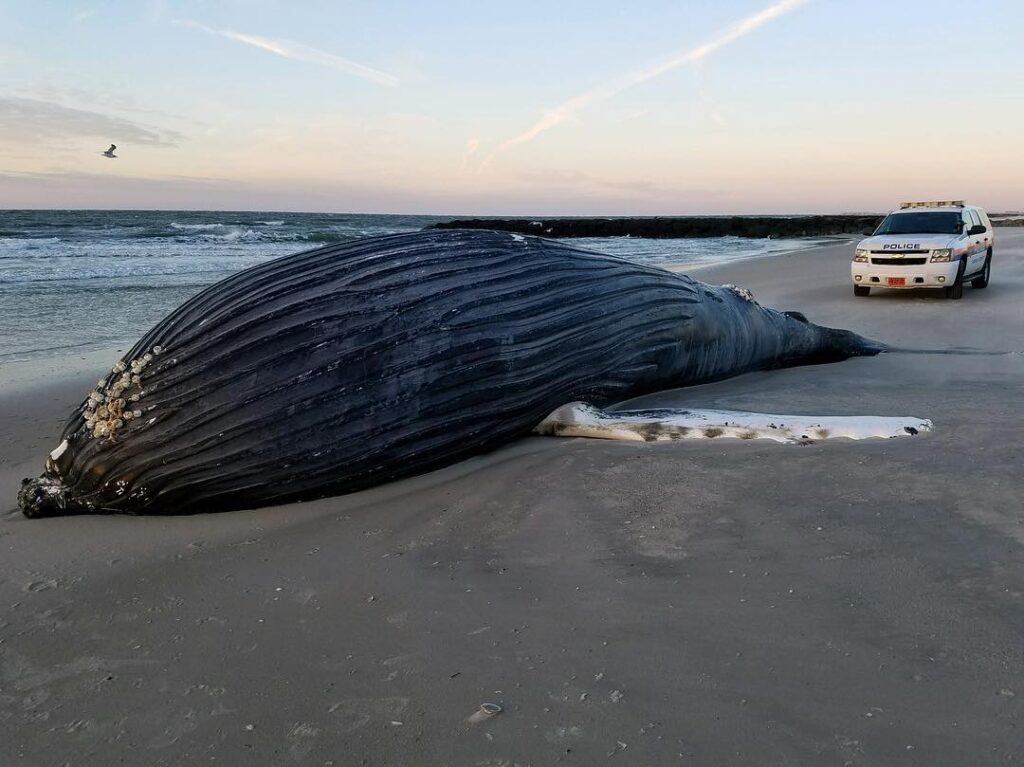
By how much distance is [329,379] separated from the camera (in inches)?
153

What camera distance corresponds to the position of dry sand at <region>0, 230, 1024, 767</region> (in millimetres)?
2090

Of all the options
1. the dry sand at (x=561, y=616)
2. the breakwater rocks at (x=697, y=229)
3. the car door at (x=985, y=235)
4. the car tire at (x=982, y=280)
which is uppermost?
the breakwater rocks at (x=697, y=229)

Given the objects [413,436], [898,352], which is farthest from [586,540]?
[898,352]

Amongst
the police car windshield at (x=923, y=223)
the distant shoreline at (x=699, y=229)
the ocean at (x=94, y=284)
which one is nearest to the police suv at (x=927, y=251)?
the police car windshield at (x=923, y=223)

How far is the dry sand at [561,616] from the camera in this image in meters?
2.09

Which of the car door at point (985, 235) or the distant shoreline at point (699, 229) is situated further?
the distant shoreline at point (699, 229)

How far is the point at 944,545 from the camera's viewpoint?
116 inches

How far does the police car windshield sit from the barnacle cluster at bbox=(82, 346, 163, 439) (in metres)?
13.3

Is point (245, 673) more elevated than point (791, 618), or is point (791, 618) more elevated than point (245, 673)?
point (791, 618)

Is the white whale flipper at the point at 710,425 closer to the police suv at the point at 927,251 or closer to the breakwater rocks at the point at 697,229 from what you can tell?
the police suv at the point at 927,251

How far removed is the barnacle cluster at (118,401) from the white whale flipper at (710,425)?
2.09m

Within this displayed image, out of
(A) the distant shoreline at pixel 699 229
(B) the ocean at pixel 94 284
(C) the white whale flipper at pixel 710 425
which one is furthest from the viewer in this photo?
(A) the distant shoreline at pixel 699 229

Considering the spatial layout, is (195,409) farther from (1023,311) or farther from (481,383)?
(1023,311)

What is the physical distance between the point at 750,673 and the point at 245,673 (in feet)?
4.80
